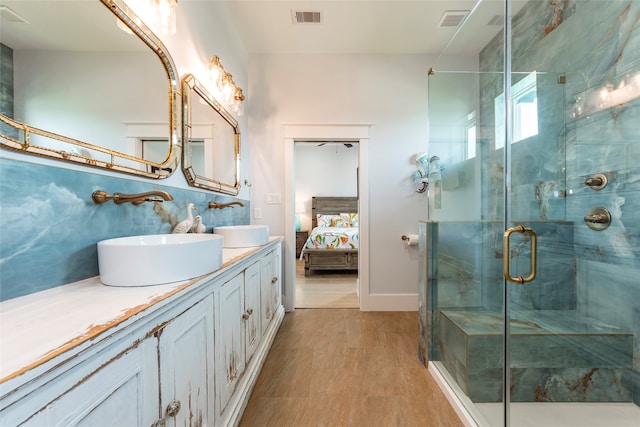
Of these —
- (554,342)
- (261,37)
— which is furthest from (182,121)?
(554,342)

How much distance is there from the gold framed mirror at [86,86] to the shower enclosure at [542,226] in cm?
172

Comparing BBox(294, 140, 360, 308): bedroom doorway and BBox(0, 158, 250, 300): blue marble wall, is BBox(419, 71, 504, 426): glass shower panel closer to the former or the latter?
BBox(0, 158, 250, 300): blue marble wall

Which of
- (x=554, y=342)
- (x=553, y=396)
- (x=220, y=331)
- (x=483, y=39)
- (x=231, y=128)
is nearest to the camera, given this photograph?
(x=220, y=331)

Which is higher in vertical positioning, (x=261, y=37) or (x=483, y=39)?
(x=261, y=37)

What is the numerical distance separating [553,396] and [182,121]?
2.52m

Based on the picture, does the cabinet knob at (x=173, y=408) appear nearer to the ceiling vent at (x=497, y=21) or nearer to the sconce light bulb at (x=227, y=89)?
the sconce light bulb at (x=227, y=89)

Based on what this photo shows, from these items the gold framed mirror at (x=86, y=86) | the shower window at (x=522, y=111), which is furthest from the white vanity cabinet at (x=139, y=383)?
the shower window at (x=522, y=111)

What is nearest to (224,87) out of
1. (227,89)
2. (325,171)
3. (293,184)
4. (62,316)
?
(227,89)

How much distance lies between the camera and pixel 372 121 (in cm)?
281

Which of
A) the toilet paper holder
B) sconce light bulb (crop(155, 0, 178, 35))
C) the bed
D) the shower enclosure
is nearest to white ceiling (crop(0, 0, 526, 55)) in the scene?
the shower enclosure

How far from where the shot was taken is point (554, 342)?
1.43 metres

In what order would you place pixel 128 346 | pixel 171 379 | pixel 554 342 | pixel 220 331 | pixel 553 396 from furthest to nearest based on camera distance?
pixel 554 342 < pixel 553 396 < pixel 220 331 < pixel 171 379 < pixel 128 346

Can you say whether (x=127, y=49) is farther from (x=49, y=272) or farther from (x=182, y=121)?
(x=49, y=272)

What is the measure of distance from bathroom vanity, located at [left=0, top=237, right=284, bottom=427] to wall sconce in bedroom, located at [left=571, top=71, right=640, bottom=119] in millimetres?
2273
